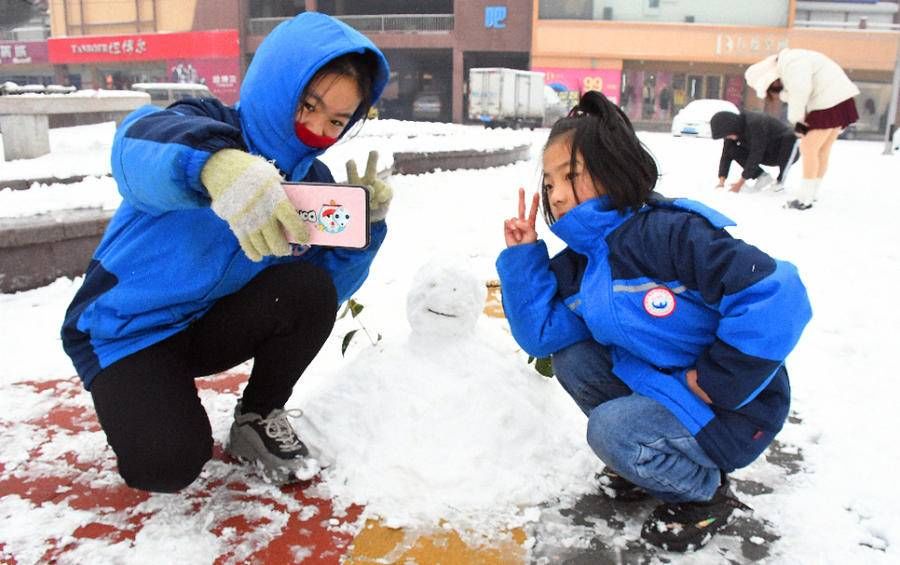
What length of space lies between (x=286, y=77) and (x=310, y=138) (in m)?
0.18

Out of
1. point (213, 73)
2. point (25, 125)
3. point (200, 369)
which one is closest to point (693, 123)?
point (25, 125)

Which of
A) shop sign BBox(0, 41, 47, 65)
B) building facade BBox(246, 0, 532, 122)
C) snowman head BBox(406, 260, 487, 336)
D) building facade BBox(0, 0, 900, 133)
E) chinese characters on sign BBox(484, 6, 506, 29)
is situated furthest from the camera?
shop sign BBox(0, 41, 47, 65)

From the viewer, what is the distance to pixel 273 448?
6.15 feet

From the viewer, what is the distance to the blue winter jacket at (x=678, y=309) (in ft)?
4.68

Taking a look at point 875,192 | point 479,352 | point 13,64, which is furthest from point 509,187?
point 13,64

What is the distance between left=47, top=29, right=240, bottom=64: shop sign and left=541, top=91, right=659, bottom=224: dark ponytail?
2979 cm

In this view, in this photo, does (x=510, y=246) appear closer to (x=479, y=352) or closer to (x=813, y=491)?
(x=479, y=352)

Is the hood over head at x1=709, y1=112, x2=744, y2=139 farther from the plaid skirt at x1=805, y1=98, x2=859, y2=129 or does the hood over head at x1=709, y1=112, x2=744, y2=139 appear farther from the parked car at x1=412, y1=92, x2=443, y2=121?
the parked car at x1=412, y1=92, x2=443, y2=121

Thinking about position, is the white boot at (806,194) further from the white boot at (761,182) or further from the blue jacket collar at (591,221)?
the blue jacket collar at (591,221)

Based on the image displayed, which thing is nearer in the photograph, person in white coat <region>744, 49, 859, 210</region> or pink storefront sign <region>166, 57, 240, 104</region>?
person in white coat <region>744, 49, 859, 210</region>

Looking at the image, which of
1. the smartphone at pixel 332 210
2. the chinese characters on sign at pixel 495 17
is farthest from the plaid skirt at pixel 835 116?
the chinese characters on sign at pixel 495 17

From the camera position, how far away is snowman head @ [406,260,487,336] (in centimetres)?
213

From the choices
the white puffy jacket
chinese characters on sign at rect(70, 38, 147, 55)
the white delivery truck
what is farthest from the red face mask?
chinese characters on sign at rect(70, 38, 147, 55)

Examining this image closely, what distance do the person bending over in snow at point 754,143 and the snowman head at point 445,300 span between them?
6.12 m
